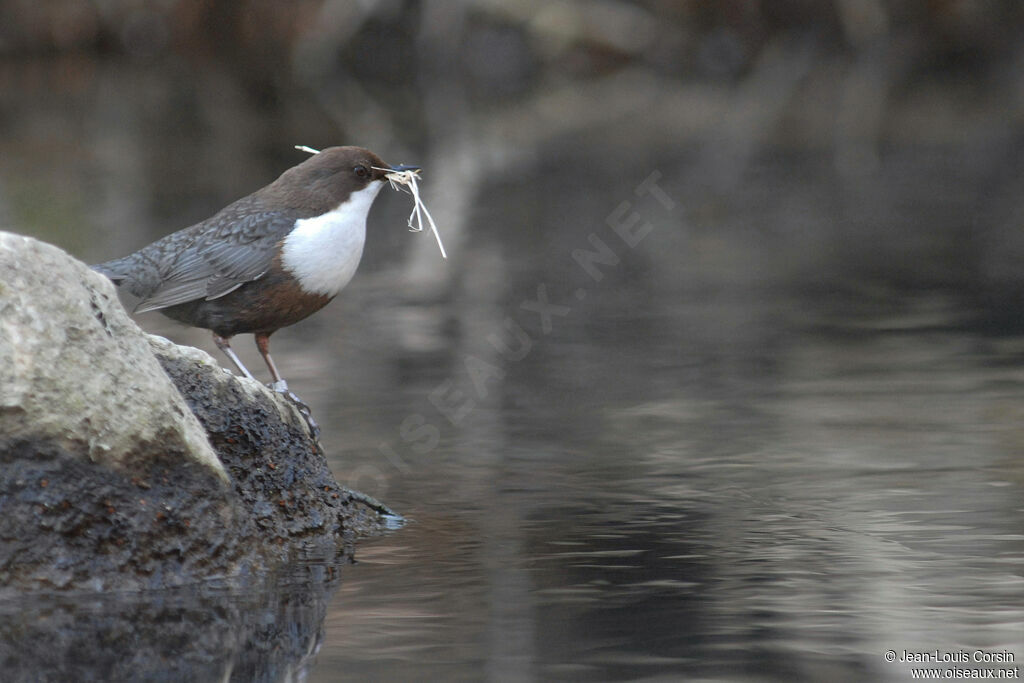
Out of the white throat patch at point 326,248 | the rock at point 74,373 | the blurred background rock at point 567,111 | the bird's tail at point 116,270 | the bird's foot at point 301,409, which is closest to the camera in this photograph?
the rock at point 74,373

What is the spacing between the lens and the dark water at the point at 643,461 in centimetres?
443

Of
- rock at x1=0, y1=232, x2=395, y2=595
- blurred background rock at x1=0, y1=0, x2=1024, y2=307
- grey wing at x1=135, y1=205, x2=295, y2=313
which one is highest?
blurred background rock at x1=0, y1=0, x2=1024, y2=307

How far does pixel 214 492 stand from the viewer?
498 cm

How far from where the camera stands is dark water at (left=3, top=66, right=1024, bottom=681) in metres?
4.43

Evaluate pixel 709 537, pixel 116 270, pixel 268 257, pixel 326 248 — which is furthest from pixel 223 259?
pixel 709 537

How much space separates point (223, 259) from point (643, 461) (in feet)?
5.95

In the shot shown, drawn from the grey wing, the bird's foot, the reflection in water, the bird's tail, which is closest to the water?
the reflection in water

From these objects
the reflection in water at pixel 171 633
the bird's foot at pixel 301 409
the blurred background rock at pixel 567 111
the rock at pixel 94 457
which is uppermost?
the blurred background rock at pixel 567 111

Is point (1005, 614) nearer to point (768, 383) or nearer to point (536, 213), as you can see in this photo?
point (768, 383)

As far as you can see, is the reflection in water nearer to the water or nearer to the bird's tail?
the water

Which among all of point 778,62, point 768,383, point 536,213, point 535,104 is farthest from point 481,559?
point 778,62

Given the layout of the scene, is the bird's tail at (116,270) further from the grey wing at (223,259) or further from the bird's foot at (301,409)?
the bird's foot at (301,409)

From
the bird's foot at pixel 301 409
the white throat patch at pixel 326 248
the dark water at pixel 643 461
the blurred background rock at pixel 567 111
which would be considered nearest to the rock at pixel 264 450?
the bird's foot at pixel 301 409

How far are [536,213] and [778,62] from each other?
14.5 m
